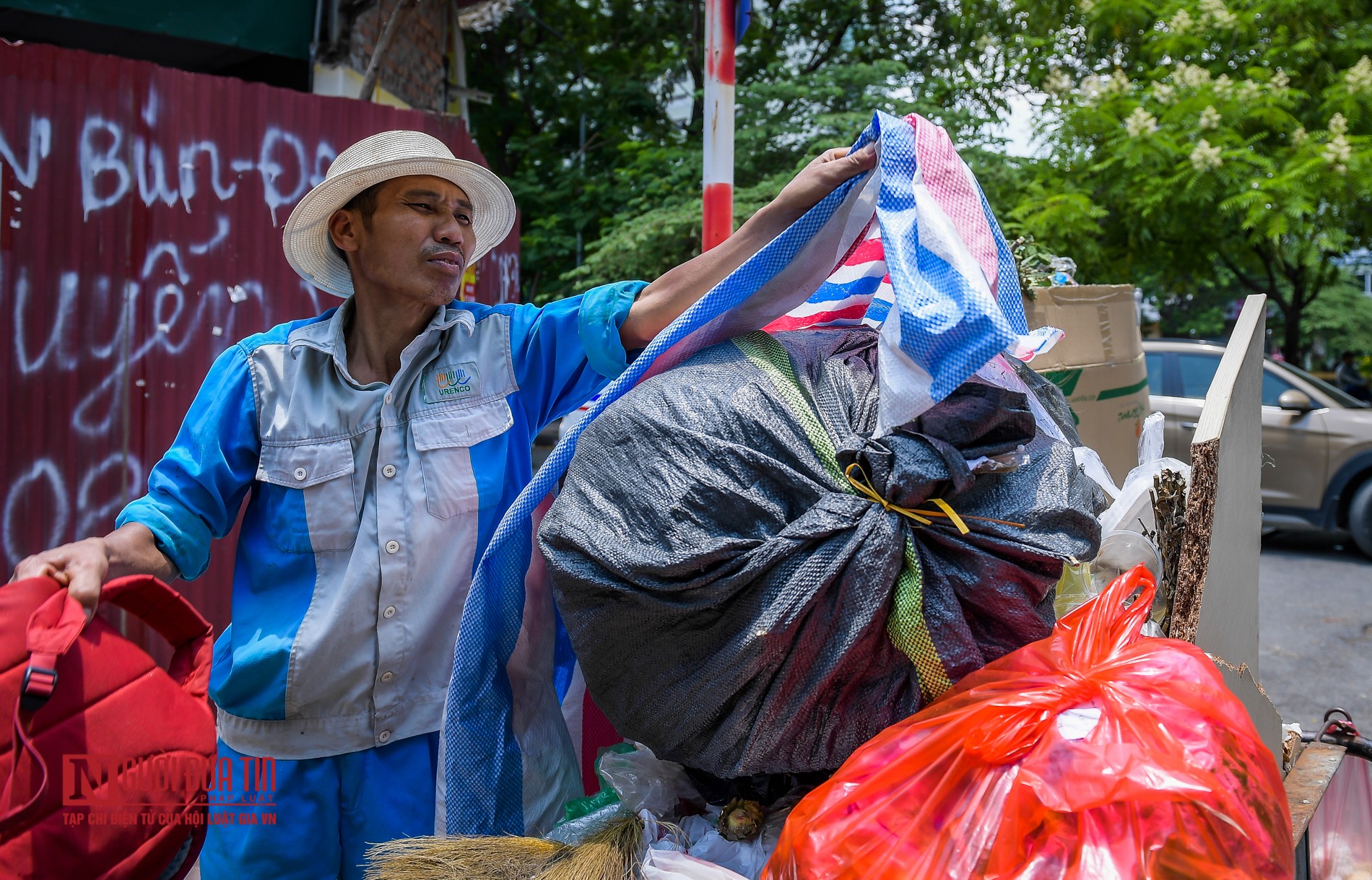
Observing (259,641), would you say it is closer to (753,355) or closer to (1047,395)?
(753,355)

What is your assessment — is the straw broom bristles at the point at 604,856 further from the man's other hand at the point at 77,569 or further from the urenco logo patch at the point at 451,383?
the urenco logo patch at the point at 451,383

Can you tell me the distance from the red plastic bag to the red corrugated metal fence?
3.58m

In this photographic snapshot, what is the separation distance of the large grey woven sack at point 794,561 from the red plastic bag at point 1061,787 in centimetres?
7

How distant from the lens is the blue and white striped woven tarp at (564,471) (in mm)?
1314

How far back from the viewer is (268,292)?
4.23 meters

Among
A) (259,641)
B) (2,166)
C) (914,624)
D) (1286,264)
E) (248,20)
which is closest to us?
(914,624)

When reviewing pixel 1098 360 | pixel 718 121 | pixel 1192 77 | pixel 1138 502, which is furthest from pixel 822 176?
pixel 1192 77

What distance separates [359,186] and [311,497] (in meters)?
0.61

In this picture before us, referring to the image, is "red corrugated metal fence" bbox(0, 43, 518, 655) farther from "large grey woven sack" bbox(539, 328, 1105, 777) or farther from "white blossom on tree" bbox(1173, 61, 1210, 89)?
"white blossom on tree" bbox(1173, 61, 1210, 89)

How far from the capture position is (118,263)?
12.6 ft

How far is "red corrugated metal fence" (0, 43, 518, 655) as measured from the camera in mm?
3656

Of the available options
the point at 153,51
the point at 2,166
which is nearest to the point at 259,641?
the point at 2,166

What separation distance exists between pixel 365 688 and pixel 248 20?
5280 millimetres

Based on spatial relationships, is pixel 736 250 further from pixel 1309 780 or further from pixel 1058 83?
pixel 1058 83
